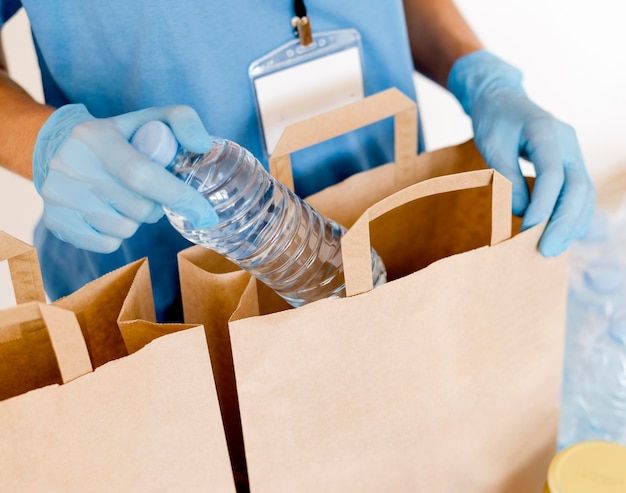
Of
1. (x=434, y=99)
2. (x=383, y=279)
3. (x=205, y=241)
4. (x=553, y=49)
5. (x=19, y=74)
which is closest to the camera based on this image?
(x=205, y=241)

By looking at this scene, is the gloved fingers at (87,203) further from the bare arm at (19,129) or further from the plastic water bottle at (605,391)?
the plastic water bottle at (605,391)

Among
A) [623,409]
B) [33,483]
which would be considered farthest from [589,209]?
[33,483]

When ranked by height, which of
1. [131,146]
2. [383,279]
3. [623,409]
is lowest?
[623,409]

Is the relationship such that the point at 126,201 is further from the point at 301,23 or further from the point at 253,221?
the point at 301,23

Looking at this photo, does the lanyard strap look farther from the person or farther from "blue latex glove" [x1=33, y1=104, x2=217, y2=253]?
"blue latex glove" [x1=33, y1=104, x2=217, y2=253]

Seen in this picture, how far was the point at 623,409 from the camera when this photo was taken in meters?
0.97

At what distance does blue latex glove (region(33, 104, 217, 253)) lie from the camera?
542 mm

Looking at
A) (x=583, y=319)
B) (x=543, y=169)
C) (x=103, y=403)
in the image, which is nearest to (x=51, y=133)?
(x=103, y=403)

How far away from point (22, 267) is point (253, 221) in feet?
0.67

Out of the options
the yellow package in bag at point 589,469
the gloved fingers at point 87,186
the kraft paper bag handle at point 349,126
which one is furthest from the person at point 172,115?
the yellow package in bag at point 589,469

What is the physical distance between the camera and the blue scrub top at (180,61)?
75 centimetres

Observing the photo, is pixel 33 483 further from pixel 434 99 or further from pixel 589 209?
pixel 434 99

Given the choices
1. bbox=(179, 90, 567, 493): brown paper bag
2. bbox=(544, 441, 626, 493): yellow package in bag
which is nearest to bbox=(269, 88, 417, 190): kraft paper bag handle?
bbox=(179, 90, 567, 493): brown paper bag

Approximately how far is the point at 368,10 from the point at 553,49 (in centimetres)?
81
